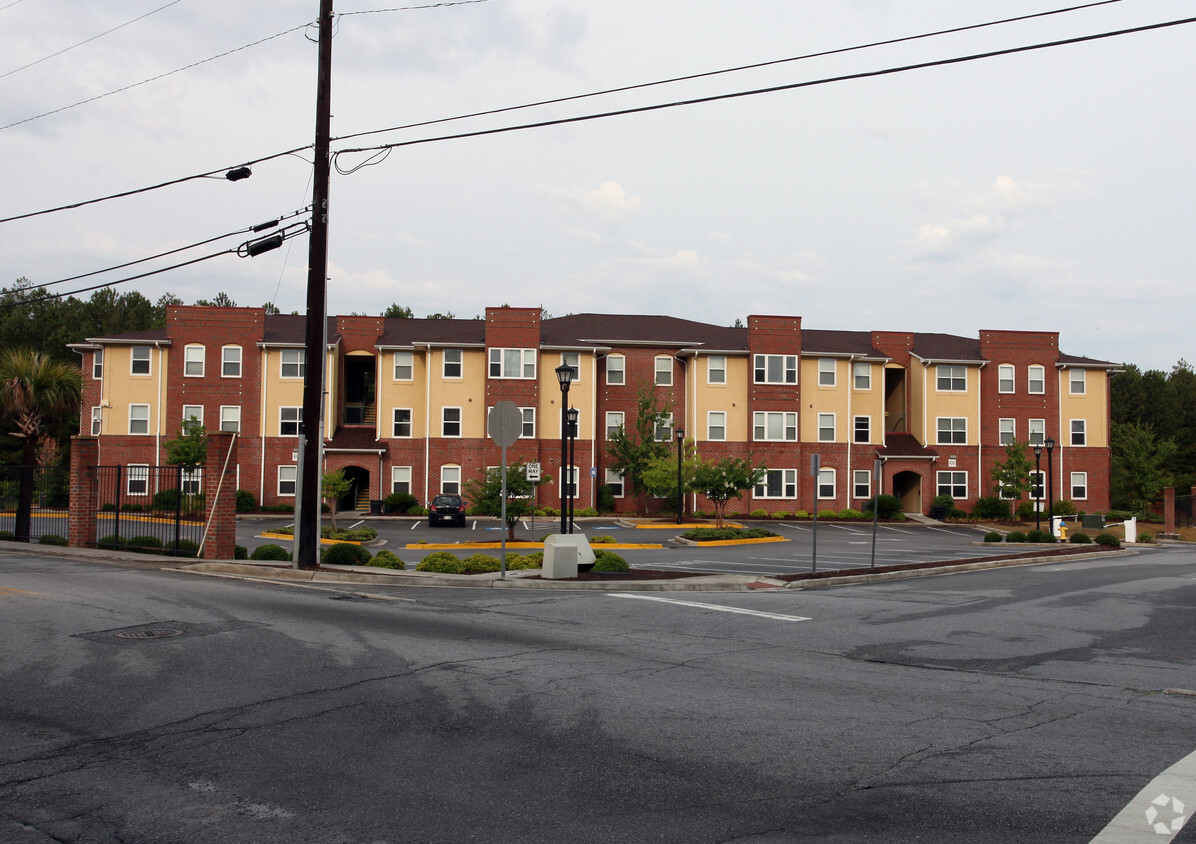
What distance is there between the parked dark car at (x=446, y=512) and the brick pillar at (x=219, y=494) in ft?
69.5

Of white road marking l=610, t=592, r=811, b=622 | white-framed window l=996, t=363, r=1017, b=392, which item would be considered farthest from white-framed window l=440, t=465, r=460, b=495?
white road marking l=610, t=592, r=811, b=622

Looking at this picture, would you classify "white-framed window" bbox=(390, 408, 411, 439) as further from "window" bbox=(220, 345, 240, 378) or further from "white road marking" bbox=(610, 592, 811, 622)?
"white road marking" bbox=(610, 592, 811, 622)

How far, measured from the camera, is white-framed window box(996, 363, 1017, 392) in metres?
55.0

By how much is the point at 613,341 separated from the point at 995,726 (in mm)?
44343

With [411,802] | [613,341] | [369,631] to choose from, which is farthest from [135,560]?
[613,341]

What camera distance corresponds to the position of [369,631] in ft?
37.2

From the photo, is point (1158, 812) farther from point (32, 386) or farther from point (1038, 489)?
point (1038, 489)

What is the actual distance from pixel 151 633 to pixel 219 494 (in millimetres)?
10530

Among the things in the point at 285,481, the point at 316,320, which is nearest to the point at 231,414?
the point at 285,481

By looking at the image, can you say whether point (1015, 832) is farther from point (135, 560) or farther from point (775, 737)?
point (135, 560)

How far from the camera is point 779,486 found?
52375 millimetres

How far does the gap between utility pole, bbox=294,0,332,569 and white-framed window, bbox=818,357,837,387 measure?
127ft

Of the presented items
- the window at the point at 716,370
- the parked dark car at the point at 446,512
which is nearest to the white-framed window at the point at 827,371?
the window at the point at 716,370

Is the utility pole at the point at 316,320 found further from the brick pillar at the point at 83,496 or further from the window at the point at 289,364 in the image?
the window at the point at 289,364
